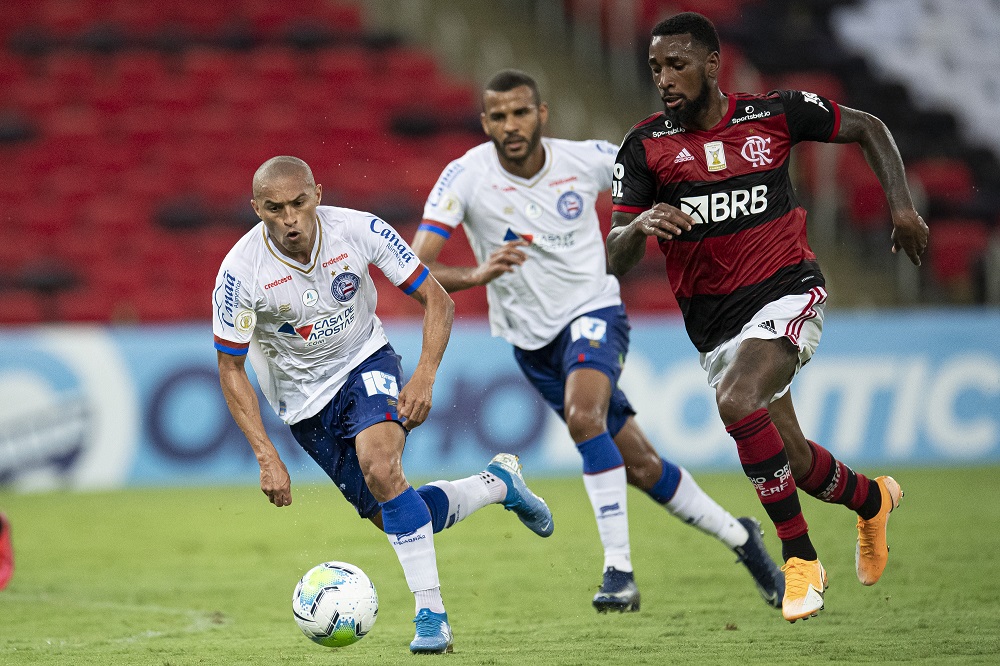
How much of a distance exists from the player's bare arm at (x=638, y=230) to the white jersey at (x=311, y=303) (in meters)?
0.92

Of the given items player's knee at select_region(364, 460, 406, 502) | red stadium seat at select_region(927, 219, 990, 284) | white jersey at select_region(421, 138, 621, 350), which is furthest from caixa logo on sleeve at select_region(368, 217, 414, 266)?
red stadium seat at select_region(927, 219, 990, 284)

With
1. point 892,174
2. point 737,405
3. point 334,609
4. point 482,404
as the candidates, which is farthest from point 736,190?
point 482,404

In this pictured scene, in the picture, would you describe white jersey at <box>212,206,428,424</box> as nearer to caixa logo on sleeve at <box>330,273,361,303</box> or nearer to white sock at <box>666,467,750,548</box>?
caixa logo on sleeve at <box>330,273,361,303</box>

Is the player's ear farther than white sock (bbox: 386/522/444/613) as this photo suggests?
Yes

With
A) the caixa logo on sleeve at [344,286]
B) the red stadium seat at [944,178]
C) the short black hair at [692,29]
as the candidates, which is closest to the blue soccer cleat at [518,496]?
the caixa logo on sleeve at [344,286]

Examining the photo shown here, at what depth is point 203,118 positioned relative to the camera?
18.1 m

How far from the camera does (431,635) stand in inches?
225

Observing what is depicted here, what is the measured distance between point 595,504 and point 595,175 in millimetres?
1943

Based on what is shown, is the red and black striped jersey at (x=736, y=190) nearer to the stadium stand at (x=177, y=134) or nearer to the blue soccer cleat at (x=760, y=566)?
the blue soccer cleat at (x=760, y=566)

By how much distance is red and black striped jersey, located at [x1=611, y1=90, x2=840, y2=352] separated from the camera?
19.8 ft

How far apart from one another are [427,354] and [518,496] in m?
1.24

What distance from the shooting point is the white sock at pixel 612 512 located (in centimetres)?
666

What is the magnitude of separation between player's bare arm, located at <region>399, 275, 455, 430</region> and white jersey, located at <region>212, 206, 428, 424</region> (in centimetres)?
9

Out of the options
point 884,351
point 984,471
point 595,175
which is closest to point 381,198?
Result: point 884,351
